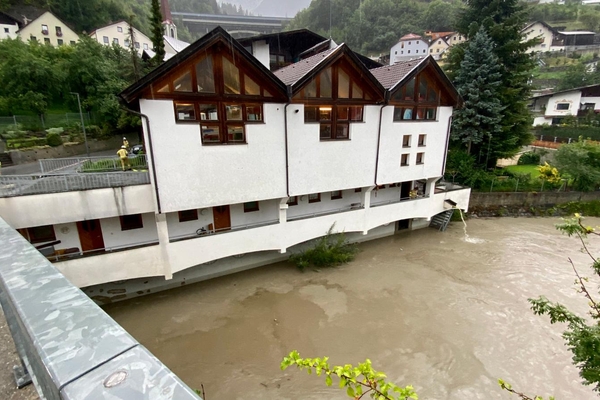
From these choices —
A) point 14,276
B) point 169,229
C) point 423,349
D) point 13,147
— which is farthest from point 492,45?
point 13,147

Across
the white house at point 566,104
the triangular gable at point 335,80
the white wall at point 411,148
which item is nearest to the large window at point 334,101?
the triangular gable at point 335,80

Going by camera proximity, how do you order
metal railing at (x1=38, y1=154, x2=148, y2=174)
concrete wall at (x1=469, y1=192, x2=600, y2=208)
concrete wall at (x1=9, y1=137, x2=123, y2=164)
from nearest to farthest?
1. metal railing at (x1=38, y1=154, x2=148, y2=174)
2. concrete wall at (x1=9, y1=137, x2=123, y2=164)
3. concrete wall at (x1=469, y1=192, x2=600, y2=208)

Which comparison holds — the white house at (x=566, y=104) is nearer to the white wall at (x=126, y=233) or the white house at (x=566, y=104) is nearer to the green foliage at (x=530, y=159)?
the green foliage at (x=530, y=159)

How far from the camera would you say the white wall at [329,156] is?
13255 mm

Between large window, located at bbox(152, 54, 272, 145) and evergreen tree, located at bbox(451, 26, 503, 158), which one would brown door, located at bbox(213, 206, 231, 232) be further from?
evergreen tree, located at bbox(451, 26, 503, 158)

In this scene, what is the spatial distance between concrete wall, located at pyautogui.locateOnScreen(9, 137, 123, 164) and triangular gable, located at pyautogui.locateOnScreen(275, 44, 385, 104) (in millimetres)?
17150

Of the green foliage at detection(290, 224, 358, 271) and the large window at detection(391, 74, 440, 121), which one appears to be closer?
the green foliage at detection(290, 224, 358, 271)

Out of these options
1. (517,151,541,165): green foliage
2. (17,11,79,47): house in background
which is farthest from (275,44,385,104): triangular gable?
(17,11,79,47): house in background

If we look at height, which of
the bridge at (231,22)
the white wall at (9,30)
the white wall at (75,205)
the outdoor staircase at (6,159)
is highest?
the bridge at (231,22)

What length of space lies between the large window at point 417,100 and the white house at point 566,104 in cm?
3179

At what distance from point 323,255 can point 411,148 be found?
769 centimetres

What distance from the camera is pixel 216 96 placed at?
11.4 metres

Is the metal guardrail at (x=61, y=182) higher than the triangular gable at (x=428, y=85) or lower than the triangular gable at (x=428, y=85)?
lower

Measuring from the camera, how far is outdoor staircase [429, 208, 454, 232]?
20047mm
